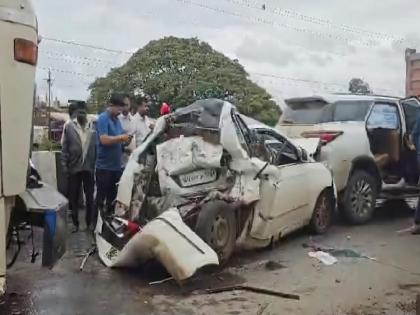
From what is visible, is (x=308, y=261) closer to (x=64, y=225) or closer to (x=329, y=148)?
(x=329, y=148)

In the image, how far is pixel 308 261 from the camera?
688cm

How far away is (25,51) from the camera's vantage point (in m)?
3.72

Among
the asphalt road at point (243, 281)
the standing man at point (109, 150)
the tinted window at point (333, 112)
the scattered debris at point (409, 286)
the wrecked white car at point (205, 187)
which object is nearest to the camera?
the asphalt road at point (243, 281)

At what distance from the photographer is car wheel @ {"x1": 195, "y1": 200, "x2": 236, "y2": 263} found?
6.21m

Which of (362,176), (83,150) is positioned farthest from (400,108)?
(83,150)

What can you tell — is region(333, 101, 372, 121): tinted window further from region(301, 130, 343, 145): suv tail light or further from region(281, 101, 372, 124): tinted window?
region(301, 130, 343, 145): suv tail light

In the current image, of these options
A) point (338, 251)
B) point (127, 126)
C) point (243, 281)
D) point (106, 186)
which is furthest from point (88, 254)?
point (338, 251)

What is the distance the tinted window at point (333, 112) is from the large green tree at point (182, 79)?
53.1 feet

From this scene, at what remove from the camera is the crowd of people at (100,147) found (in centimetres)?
767

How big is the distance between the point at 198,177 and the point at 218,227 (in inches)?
27.8

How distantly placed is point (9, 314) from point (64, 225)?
48.1 inches

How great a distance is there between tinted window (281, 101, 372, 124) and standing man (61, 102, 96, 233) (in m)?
3.15

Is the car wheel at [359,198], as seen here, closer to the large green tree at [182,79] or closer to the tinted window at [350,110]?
the tinted window at [350,110]

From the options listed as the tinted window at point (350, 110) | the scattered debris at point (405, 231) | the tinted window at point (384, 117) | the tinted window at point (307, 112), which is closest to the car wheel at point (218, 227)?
the scattered debris at point (405, 231)
